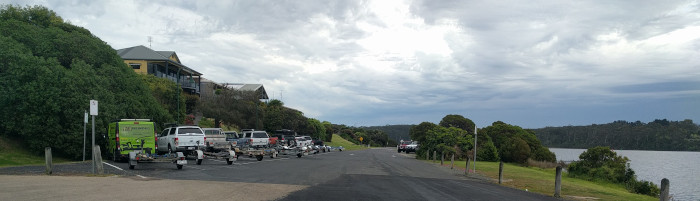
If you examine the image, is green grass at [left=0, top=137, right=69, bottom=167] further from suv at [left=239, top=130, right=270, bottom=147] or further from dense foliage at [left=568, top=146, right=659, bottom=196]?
dense foliage at [left=568, top=146, right=659, bottom=196]

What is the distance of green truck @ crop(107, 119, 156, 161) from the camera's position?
23.5 m

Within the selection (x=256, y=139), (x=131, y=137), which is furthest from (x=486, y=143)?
(x=131, y=137)

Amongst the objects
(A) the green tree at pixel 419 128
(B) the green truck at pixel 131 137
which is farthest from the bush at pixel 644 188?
(A) the green tree at pixel 419 128

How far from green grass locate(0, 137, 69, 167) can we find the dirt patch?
14.6 meters

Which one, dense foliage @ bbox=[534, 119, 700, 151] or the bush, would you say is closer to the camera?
the bush

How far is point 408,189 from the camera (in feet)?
46.9

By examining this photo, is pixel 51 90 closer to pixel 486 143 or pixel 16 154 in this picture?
pixel 16 154

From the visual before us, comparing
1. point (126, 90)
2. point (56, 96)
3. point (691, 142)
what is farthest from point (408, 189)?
point (691, 142)

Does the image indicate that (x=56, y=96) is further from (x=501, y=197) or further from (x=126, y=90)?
(x=501, y=197)

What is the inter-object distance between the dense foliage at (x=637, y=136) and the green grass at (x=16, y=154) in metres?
96.7

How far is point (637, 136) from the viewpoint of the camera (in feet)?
369

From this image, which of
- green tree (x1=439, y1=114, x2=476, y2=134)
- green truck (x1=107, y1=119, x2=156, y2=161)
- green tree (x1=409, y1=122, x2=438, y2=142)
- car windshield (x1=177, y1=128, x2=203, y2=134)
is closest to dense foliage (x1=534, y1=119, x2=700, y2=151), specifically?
green tree (x1=409, y1=122, x2=438, y2=142)

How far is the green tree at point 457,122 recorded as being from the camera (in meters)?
59.6

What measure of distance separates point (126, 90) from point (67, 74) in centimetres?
493
